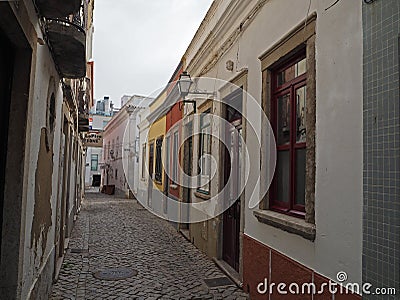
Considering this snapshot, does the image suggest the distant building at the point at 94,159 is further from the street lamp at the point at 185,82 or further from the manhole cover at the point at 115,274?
the manhole cover at the point at 115,274

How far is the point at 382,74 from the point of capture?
2.41m

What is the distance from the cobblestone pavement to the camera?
199 inches

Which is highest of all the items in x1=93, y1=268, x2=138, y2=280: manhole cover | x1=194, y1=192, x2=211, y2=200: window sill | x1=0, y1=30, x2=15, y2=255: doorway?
x1=0, y1=30, x2=15, y2=255: doorway

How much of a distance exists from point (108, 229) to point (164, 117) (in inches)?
180

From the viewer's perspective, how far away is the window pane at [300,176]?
378 centimetres

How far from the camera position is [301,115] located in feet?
12.7

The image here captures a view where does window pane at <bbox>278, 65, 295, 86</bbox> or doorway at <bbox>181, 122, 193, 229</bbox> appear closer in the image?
window pane at <bbox>278, 65, 295, 86</bbox>

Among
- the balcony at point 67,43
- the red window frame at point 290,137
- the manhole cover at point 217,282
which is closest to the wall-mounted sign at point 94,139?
the manhole cover at point 217,282

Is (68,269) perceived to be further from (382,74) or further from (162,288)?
(382,74)

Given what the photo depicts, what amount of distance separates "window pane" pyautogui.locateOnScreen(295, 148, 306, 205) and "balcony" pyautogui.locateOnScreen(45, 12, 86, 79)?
8.46ft

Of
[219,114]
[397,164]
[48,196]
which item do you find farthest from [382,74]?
[219,114]

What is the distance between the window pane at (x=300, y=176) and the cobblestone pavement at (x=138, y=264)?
1.87 metres

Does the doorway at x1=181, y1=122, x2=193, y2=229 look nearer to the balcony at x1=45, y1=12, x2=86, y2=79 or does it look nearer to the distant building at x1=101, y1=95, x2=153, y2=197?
the balcony at x1=45, y1=12, x2=86, y2=79

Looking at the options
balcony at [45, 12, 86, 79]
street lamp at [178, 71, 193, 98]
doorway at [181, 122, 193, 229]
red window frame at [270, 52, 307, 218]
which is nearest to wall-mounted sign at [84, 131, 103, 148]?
doorway at [181, 122, 193, 229]
